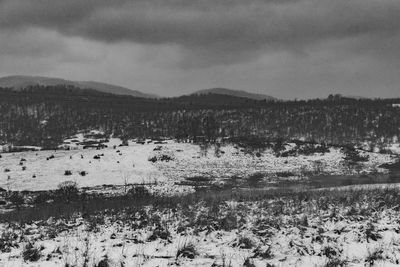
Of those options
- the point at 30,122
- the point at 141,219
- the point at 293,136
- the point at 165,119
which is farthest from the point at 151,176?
the point at 30,122

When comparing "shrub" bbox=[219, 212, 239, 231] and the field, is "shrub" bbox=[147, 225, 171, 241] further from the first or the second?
"shrub" bbox=[219, 212, 239, 231]

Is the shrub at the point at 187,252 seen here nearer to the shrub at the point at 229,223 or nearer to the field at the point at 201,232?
the field at the point at 201,232

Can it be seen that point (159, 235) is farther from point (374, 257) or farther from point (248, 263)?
point (374, 257)

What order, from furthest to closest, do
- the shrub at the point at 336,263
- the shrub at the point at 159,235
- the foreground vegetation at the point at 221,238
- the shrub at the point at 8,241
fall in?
1. the shrub at the point at 159,235
2. the shrub at the point at 8,241
3. the foreground vegetation at the point at 221,238
4. the shrub at the point at 336,263

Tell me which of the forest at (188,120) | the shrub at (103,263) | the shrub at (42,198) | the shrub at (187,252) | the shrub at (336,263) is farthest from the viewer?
the forest at (188,120)

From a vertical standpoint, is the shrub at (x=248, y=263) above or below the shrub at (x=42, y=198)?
above

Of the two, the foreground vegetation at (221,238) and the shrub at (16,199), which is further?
the shrub at (16,199)

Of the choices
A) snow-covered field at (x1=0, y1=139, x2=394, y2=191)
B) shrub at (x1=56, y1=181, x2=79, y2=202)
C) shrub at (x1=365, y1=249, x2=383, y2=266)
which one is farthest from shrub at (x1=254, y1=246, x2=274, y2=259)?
snow-covered field at (x1=0, y1=139, x2=394, y2=191)

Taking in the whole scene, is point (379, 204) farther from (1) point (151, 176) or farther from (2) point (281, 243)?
(1) point (151, 176)

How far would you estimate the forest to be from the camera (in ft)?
280

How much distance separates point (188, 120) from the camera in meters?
84.1

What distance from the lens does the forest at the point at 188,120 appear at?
8531 cm

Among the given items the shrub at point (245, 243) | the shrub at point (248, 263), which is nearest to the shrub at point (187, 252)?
the shrub at point (245, 243)

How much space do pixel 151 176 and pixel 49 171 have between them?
9.55 m
